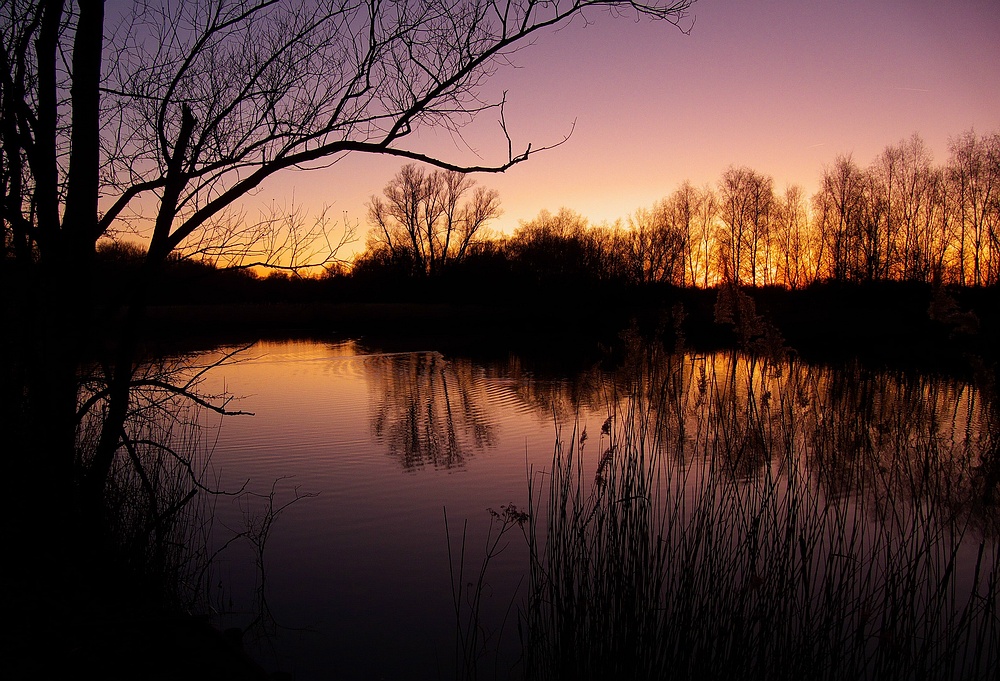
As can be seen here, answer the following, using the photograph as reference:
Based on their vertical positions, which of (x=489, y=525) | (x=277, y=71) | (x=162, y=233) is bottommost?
(x=489, y=525)

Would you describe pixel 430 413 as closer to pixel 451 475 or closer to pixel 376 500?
pixel 451 475

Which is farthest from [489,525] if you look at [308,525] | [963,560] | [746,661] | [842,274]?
[842,274]

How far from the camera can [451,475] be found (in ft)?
25.4

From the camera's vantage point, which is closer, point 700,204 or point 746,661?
point 746,661

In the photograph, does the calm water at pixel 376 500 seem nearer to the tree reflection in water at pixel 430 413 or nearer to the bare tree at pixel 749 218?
the tree reflection in water at pixel 430 413

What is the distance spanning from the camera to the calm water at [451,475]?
4.04m

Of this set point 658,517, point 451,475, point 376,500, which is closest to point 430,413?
point 451,475

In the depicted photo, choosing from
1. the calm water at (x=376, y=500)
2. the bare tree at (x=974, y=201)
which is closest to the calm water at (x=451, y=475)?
the calm water at (x=376, y=500)

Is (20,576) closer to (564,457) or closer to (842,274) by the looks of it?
(564,457)

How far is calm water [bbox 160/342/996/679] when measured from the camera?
4035 mm

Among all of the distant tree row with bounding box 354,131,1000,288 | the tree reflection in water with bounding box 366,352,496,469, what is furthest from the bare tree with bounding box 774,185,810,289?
the tree reflection in water with bounding box 366,352,496,469

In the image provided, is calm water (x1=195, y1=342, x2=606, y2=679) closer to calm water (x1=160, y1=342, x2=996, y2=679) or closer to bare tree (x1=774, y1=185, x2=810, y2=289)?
calm water (x1=160, y1=342, x2=996, y2=679)

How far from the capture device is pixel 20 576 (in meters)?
3.21

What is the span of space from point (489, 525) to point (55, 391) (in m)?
3.62
